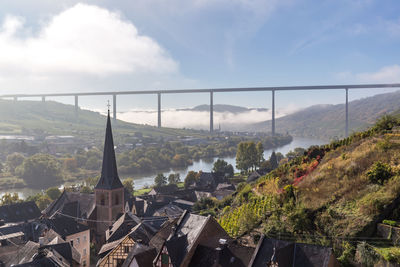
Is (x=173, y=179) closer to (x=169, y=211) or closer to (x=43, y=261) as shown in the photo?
(x=169, y=211)

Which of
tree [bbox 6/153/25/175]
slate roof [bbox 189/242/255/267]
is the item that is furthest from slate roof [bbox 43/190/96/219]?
tree [bbox 6/153/25/175]

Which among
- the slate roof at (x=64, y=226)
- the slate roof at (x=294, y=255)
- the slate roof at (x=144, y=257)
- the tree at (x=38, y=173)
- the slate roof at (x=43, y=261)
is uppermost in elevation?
the slate roof at (x=294, y=255)

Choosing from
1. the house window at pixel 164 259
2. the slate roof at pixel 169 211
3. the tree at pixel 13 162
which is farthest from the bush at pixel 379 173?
the tree at pixel 13 162

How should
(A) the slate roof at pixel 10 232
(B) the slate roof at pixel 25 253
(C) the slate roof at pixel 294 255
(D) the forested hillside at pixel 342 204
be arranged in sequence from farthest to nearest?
(A) the slate roof at pixel 10 232 → (B) the slate roof at pixel 25 253 → (D) the forested hillside at pixel 342 204 → (C) the slate roof at pixel 294 255

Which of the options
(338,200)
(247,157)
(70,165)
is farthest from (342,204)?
(70,165)

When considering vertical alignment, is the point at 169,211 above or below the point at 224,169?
below

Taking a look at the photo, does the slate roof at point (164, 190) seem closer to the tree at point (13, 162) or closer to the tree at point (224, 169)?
the tree at point (224, 169)

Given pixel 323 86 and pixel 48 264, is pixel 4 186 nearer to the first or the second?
pixel 48 264
